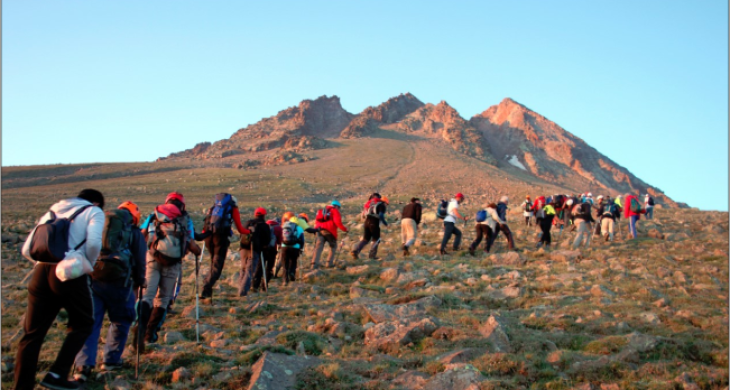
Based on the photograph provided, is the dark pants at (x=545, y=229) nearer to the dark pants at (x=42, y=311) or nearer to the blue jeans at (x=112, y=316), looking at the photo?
the blue jeans at (x=112, y=316)

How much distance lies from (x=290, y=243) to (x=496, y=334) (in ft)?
20.7

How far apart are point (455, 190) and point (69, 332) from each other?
2194 inches

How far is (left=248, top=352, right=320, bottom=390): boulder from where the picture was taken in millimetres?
5680

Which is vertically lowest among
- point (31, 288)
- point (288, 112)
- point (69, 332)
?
point (69, 332)

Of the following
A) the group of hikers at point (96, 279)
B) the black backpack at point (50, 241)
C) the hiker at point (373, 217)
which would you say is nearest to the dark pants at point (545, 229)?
the hiker at point (373, 217)

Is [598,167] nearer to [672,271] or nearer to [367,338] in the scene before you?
[672,271]

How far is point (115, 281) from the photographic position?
6.21 metres

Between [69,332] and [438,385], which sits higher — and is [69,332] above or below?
above

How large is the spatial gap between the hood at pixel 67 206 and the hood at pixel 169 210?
1945 millimetres

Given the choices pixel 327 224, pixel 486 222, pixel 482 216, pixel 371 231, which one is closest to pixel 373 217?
pixel 371 231

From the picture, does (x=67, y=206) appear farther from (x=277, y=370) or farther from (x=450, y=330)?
(x=450, y=330)

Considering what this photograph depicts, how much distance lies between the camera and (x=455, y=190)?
59.5 meters

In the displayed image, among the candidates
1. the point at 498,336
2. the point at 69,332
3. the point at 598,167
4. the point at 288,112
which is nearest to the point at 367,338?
the point at 498,336

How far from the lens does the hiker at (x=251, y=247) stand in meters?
11.2
